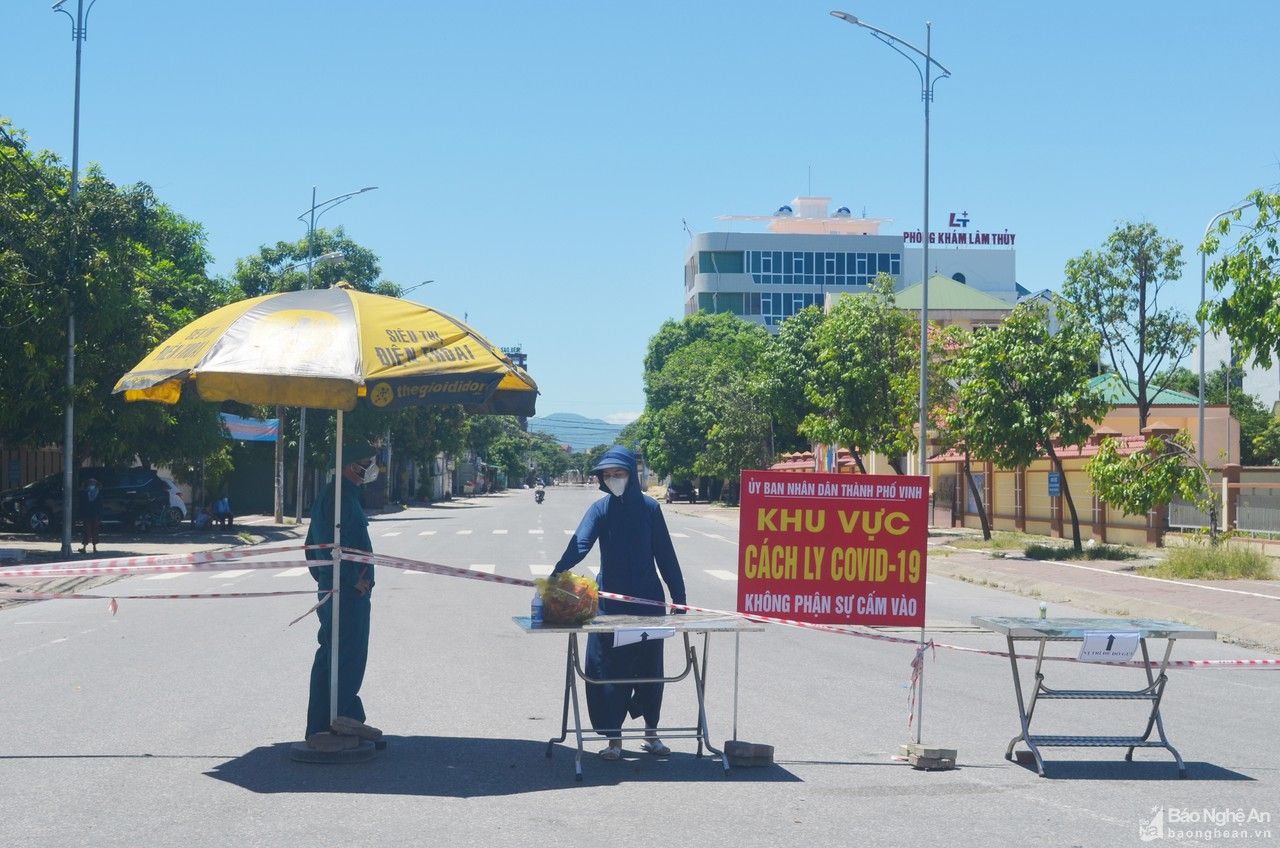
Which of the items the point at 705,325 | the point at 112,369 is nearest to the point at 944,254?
the point at 705,325

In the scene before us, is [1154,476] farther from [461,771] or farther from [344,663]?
[344,663]

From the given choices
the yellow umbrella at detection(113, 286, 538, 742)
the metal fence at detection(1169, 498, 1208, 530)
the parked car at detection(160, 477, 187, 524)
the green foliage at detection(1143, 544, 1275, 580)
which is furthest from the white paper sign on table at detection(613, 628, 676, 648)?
the parked car at detection(160, 477, 187, 524)

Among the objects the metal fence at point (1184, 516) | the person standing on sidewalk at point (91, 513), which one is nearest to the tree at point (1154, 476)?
the metal fence at point (1184, 516)

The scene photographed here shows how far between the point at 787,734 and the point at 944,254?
102107 millimetres

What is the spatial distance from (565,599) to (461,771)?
1.17 metres

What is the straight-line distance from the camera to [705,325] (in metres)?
100

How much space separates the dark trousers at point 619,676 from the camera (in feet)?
25.6

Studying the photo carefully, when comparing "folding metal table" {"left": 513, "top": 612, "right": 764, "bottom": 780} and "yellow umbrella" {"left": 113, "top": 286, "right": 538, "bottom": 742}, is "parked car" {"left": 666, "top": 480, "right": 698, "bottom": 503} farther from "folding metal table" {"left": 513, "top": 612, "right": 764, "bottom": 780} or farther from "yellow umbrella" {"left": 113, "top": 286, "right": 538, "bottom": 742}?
"folding metal table" {"left": 513, "top": 612, "right": 764, "bottom": 780}

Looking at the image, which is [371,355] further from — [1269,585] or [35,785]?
[1269,585]

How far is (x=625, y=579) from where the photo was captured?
7992 millimetres

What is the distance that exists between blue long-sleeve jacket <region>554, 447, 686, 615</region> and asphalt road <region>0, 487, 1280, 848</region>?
3.36 feet

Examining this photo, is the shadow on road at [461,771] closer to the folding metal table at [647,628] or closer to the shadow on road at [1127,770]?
the folding metal table at [647,628]

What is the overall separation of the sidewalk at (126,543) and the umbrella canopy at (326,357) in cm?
1296

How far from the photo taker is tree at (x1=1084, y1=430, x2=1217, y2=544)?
23.2 metres
